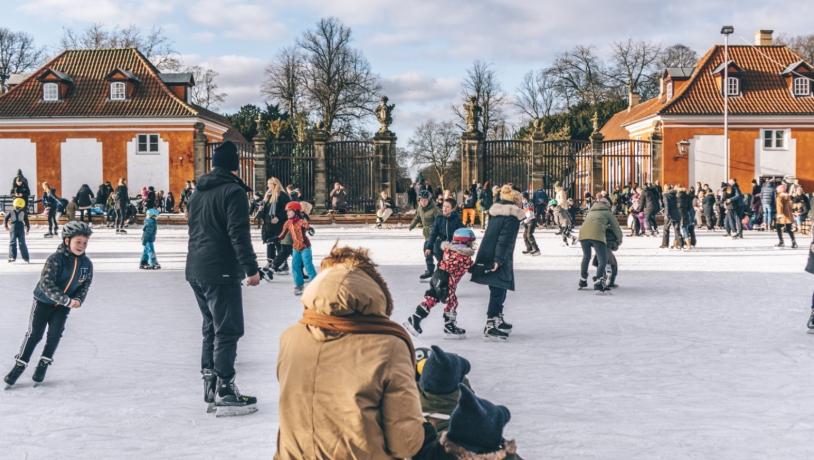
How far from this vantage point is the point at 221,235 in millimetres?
6062

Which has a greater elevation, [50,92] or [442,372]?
[50,92]

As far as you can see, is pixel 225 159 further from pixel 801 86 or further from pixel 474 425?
pixel 801 86

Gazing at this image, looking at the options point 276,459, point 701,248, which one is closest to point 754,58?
point 701,248

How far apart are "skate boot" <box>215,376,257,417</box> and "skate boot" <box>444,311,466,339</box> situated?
3.28 m

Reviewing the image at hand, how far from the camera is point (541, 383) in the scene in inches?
273

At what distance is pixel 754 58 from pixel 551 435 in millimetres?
42794

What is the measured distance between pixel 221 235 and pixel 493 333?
3.59m

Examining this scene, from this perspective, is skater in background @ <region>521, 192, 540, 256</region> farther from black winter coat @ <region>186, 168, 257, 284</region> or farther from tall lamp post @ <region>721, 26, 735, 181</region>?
tall lamp post @ <region>721, 26, 735, 181</region>

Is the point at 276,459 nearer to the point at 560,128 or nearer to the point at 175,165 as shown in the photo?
the point at 175,165

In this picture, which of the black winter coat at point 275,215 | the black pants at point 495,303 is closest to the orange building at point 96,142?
the black winter coat at point 275,215

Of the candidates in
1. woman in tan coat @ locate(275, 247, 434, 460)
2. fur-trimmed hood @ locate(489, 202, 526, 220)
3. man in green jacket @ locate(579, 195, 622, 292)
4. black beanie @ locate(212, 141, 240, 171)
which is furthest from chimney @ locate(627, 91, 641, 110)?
woman in tan coat @ locate(275, 247, 434, 460)

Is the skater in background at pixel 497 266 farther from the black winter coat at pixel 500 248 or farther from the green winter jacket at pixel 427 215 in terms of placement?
the green winter jacket at pixel 427 215

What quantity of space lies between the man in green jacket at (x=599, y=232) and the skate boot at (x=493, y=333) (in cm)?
350

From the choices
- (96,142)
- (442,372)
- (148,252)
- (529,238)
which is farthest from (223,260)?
(96,142)
